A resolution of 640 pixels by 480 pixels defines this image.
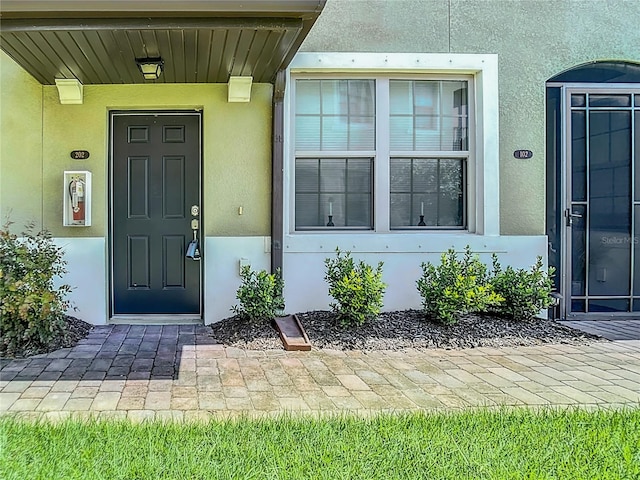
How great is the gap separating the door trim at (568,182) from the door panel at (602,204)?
0.02 metres

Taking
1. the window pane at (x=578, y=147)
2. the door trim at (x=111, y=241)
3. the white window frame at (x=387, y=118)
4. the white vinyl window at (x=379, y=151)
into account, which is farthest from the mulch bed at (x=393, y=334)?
the window pane at (x=578, y=147)

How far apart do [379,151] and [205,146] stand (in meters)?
1.83

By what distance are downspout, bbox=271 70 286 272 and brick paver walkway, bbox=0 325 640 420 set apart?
1.20 meters

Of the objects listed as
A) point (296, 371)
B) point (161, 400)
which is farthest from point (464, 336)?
point (161, 400)

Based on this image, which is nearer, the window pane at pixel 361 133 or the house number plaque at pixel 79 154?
the house number plaque at pixel 79 154

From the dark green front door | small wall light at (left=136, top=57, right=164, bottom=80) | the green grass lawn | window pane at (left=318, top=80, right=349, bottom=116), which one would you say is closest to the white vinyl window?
window pane at (left=318, top=80, right=349, bottom=116)

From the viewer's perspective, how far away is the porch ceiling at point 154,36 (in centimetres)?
308

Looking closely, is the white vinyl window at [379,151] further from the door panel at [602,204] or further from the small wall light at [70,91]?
the small wall light at [70,91]

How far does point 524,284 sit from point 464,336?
88 cm

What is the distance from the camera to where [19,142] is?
4887 mm

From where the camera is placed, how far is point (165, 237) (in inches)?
204

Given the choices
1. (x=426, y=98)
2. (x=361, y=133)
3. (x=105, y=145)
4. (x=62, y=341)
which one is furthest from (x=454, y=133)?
(x=62, y=341)

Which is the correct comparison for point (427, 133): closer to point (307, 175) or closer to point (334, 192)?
point (334, 192)

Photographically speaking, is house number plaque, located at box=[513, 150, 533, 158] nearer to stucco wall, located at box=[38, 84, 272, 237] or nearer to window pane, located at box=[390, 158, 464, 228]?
window pane, located at box=[390, 158, 464, 228]
